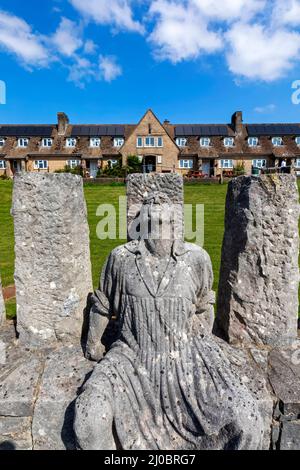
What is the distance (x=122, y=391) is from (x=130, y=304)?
28.4 inches

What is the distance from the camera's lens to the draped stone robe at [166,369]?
253 centimetres

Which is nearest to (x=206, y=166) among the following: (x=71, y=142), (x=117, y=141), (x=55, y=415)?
(x=117, y=141)

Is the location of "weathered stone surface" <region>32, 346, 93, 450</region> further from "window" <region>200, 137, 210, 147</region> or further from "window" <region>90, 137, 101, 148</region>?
"window" <region>200, 137, 210, 147</region>

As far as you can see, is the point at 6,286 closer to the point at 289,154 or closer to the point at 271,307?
the point at 271,307

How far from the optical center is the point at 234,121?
40.5m

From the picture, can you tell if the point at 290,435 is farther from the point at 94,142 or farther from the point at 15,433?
the point at 94,142

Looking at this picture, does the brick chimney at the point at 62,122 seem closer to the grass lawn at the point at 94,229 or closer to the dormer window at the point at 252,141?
the grass lawn at the point at 94,229

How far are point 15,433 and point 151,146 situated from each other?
36480mm

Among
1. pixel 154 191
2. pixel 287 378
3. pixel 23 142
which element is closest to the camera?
pixel 287 378

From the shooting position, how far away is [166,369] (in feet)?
9.14

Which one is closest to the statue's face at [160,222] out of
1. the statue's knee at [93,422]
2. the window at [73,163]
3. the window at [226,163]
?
the statue's knee at [93,422]

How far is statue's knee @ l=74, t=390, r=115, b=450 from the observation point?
2.41 meters

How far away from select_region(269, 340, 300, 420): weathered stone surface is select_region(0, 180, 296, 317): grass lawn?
Result: 141 inches

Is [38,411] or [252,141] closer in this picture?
[38,411]
